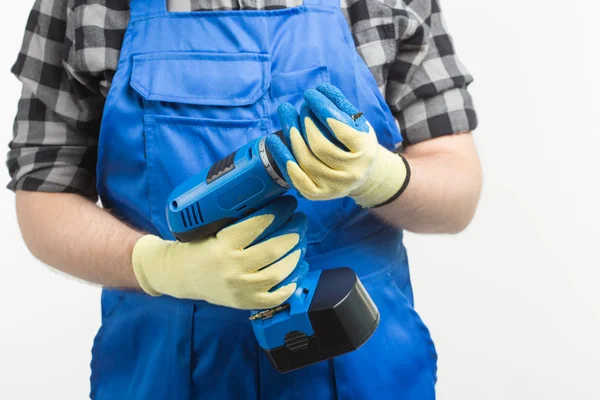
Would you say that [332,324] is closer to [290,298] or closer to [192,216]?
[290,298]

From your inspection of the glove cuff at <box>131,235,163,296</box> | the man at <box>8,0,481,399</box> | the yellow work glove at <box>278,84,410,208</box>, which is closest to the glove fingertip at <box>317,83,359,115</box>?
the yellow work glove at <box>278,84,410,208</box>

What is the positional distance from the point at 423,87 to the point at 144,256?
0.51 m

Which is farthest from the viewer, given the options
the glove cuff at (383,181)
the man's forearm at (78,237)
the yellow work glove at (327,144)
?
the man's forearm at (78,237)

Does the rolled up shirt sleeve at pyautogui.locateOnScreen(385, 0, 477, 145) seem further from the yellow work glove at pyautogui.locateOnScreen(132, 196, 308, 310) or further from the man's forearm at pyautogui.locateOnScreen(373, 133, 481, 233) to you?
the yellow work glove at pyautogui.locateOnScreen(132, 196, 308, 310)

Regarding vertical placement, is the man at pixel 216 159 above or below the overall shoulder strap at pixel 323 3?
below

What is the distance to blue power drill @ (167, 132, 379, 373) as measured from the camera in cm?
89

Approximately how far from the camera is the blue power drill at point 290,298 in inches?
35.2

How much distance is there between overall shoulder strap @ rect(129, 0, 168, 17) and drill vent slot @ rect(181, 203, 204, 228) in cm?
34

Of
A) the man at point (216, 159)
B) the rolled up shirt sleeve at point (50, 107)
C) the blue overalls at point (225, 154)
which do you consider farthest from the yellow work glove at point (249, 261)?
the rolled up shirt sleeve at point (50, 107)

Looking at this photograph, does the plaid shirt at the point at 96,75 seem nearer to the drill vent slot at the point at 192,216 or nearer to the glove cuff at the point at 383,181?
the glove cuff at the point at 383,181

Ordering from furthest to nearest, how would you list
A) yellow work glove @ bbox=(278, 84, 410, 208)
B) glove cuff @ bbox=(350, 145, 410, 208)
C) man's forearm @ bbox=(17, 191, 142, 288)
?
man's forearm @ bbox=(17, 191, 142, 288) < glove cuff @ bbox=(350, 145, 410, 208) < yellow work glove @ bbox=(278, 84, 410, 208)

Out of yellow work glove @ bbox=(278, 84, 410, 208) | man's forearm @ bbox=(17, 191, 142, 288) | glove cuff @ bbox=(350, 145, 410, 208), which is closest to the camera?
yellow work glove @ bbox=(278, 84, 410, 208)

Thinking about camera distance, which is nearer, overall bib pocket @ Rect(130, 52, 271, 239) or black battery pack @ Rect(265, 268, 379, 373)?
black battery pack @ Rect(265, 268, 379, 373)

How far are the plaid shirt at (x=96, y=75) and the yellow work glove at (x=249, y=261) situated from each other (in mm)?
302
